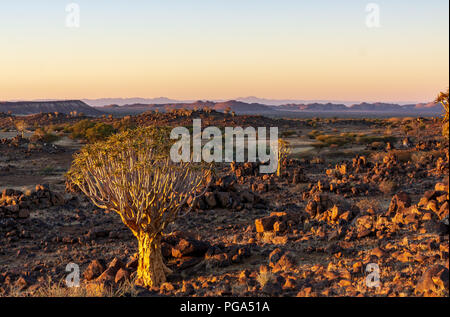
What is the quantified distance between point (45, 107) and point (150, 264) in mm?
183355

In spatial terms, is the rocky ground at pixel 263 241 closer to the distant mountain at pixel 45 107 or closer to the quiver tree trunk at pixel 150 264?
the quiver tree trunk at pixel 150 264

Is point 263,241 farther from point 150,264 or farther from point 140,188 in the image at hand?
point 140,188

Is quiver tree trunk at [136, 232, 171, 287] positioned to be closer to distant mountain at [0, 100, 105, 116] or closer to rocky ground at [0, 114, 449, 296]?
rocky ground at [0, 114, 449, 296]

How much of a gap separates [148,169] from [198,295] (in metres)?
2.59

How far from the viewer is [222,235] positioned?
12.6 metres

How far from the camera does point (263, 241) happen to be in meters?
10.8

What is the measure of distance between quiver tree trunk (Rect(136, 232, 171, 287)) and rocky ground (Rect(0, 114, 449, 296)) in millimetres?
295

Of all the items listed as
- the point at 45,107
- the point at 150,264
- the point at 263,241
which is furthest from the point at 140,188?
the point at 45,107

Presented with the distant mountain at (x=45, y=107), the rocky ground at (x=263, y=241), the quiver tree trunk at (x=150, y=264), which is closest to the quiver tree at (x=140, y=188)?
the quiver tree trunk at (x=150, y=264)

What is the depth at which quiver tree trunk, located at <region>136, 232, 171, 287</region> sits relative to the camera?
27.2 feet

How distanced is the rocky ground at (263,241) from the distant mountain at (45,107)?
153 meters

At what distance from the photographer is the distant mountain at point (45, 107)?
16262 centimetres

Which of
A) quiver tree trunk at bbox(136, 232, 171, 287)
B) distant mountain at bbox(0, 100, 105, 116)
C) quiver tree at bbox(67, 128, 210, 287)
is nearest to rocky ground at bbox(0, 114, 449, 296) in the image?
quiver tree trunk at bbox(136, 232, 171, 287)
